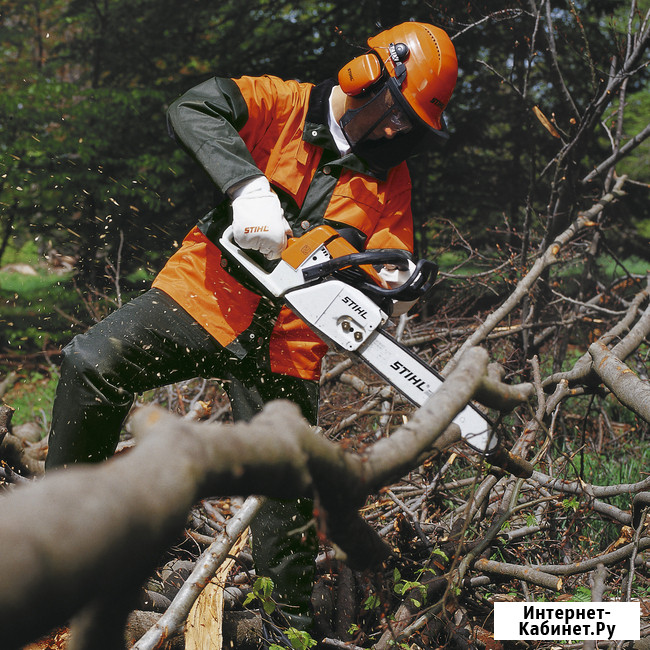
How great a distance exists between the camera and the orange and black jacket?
2.34m

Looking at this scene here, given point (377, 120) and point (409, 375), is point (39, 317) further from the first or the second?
point (409, 375)

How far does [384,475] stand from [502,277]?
13.1 feet

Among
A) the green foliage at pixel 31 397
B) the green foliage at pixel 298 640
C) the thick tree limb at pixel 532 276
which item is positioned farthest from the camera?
the green foliage at pixel 31 397

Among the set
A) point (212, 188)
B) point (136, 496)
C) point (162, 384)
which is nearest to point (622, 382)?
point (162, 384)

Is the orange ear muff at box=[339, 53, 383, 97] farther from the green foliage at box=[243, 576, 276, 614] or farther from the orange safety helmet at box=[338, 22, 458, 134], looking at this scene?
the green foliage at box=[243, 576, 276, 614]

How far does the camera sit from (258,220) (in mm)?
2143

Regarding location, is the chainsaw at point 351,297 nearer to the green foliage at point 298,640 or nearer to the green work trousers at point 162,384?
the green work trousers at point 162,384

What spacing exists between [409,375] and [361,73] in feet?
3.83

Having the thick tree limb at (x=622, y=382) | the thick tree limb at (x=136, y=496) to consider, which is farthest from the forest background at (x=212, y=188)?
the thick tree limb at (x=136, y=496)

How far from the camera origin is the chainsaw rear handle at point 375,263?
2145 mm

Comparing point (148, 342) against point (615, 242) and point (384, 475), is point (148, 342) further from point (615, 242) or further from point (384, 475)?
point (615, 242)

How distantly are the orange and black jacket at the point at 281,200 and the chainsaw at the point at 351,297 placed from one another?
0.70ft

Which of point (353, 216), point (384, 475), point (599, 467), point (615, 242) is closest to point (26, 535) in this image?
point (384, 475)

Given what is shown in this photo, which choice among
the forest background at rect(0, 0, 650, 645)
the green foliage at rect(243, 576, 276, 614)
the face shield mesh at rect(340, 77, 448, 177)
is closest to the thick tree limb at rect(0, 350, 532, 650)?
the green foliage at rect(243, 576, 276, 614)
